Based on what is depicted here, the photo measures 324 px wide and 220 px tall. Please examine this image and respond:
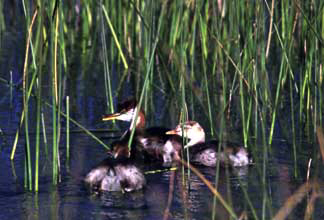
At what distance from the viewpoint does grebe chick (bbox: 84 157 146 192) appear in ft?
18.5

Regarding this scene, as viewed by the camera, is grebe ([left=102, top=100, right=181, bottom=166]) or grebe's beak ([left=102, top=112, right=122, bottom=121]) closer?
grebe ([left=102, top=100, right=181, bottom=166])

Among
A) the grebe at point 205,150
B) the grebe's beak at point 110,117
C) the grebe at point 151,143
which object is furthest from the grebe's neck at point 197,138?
the grebe's beak at point 110,117

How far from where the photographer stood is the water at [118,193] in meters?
5.16

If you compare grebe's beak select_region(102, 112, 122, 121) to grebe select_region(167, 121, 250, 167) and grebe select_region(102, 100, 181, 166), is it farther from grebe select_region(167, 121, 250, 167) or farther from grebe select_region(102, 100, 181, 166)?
grebe select_region(167, 121, 250, 167)

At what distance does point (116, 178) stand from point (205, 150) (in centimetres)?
100

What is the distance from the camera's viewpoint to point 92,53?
999cm

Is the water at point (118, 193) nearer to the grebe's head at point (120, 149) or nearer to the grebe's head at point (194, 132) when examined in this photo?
the grebe's head at point (120, 149)

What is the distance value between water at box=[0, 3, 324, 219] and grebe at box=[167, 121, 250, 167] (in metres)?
0.09

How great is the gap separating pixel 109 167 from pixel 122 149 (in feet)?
2.28

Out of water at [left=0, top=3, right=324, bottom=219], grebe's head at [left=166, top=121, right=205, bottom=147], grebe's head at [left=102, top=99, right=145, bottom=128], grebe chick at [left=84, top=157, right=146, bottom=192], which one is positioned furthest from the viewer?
grebe's head at [left=102, top=99, right=145, bottom=128]

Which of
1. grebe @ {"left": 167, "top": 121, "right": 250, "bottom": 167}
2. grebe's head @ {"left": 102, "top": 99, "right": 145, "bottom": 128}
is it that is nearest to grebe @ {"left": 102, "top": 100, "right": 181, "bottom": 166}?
grebe's head @ {"left": 102, "top": 99, "right": 145, "bottom": 128}

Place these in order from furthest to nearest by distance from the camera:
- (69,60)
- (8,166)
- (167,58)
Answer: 1. (69,60)
2. (167,58)
3. (8,166)

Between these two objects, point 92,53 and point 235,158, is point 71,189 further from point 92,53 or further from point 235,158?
point 92,53

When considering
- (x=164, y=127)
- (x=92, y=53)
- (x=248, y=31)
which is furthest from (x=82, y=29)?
(x=248, y=31)
